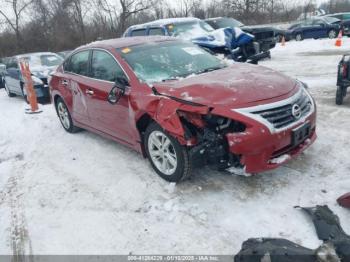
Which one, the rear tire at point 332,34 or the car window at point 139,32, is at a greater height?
the car window at point 139,32

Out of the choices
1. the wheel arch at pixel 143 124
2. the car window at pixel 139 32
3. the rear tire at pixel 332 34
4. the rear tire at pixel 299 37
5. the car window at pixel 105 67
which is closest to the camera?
the wheel arch at pixel 143 124

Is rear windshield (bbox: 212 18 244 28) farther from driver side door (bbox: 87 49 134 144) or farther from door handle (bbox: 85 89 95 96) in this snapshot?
door handle (bbox: 85 89 95 96)

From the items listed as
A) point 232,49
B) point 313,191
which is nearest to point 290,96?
point 313,191

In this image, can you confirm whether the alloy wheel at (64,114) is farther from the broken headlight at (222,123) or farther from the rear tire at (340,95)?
the rear tire at (340,95)

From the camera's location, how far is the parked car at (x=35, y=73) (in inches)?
385

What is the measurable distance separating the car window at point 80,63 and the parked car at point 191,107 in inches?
6.4

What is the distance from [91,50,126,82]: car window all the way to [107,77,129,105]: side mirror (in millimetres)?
105

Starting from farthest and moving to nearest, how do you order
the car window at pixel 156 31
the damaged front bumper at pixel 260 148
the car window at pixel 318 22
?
the car window at pixel 318 22 < the car window at pixel 156 31 < the damaged front bumper at pixel 260 148

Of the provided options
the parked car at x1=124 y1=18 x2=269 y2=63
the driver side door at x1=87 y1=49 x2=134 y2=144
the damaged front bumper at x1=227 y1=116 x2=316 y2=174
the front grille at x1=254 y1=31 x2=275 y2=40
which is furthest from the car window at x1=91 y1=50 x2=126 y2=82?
the front grille at x1=254 y1=31 x2=275 y2=40

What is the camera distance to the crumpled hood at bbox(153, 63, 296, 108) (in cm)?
346

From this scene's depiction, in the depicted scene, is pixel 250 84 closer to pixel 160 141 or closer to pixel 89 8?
pixel 160 141

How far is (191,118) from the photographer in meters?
3.57

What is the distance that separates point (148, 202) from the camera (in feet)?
12.2

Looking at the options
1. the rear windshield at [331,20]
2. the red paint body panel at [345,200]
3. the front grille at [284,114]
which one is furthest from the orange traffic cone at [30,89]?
the rear windshield at [331,20]
